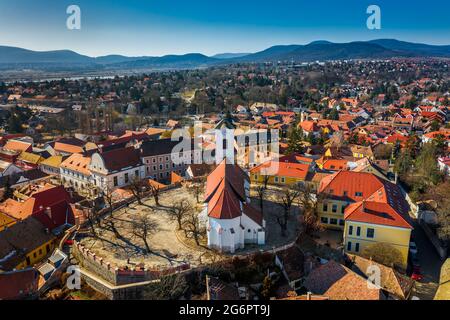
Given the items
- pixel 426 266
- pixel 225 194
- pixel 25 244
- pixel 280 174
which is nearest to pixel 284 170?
pixel 280 174

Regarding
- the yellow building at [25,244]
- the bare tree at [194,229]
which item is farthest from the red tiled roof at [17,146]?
the bare tree at [194,229]

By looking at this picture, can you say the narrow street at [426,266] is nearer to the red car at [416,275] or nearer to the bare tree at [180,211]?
the red car at [416,275]

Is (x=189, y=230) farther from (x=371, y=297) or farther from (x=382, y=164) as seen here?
(x=382, y=164)

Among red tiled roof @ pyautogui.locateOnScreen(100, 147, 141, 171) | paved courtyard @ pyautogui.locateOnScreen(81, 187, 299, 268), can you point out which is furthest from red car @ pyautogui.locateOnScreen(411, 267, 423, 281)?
red tiled roof @ pyautogui.locateOnScreen(100, 147, 141, 171)

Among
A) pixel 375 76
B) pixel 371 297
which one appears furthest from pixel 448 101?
pixel 371 297

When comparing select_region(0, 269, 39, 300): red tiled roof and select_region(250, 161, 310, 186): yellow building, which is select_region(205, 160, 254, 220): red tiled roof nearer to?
select_region(250, 161, 310, 186): yellow building

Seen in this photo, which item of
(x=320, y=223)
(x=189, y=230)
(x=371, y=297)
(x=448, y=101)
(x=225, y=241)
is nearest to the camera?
(x=371, y=297)

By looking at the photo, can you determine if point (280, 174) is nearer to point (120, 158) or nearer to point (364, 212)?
point (364, 212)
